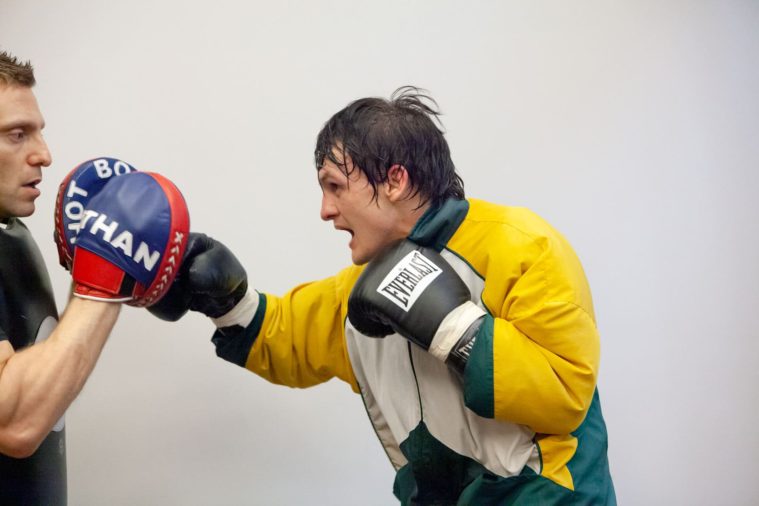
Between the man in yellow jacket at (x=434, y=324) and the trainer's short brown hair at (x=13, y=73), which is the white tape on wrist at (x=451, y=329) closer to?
the man in yellow jacket at (x=434, y=324)

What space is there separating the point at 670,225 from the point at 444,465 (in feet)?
3.58

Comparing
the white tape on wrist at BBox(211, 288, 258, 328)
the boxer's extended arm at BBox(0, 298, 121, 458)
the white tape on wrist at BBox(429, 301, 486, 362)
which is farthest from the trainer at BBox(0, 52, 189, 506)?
the white tape on wrist at BBox(429, 301, 486, 362)

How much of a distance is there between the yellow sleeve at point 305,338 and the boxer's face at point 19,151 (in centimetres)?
51

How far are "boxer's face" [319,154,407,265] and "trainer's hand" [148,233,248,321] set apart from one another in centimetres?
22

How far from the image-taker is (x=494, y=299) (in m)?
1.38

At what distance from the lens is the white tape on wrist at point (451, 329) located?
130 centimetres

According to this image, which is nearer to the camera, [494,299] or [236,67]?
[494,299]

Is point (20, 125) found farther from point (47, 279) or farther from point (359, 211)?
point (359, 211)

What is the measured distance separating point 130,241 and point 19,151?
0.32 meters

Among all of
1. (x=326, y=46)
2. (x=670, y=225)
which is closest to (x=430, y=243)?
(x=326, y=46)

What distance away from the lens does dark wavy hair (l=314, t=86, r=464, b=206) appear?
1454 mm

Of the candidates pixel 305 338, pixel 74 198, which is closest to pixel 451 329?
pixel 305 338

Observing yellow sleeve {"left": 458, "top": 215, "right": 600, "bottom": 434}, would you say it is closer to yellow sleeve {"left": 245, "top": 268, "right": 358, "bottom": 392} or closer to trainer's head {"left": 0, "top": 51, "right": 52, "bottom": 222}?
yellow sleeve {"left": 245, "top": 268, "right": 358, "bottom": 392}

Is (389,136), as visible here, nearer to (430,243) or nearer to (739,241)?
(430,243)
